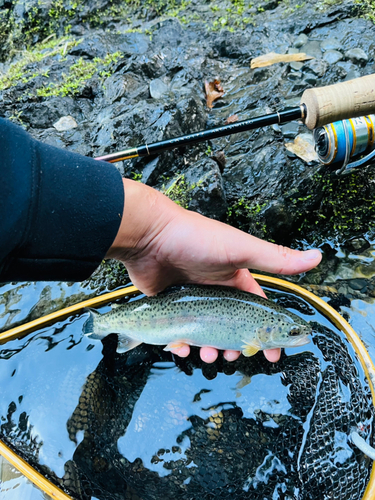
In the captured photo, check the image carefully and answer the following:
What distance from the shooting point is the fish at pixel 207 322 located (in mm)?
2533

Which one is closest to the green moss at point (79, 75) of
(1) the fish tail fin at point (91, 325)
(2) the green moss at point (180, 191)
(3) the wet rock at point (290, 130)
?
(2) the green moss at point (180, 191)

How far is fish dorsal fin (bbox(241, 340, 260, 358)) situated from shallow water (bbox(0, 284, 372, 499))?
0.22 metres

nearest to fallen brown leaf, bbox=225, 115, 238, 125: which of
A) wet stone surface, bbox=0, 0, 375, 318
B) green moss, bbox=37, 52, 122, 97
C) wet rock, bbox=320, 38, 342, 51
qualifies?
wet stone surface, bbox=0, 0, 375, 318

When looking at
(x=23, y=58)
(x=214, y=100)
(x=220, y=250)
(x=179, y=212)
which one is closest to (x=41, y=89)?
(x=23, y=58)

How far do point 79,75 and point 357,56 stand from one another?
3402 mm

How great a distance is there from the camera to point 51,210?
2.07 metres

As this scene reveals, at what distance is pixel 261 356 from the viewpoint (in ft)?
8.95

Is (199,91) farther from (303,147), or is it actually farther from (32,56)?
(32,56)

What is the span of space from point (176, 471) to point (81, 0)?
673 centimetres

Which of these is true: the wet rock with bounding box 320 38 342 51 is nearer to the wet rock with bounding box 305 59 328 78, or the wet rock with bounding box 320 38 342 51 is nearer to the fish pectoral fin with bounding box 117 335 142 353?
the wet rock with bounding box 305 59 328 78

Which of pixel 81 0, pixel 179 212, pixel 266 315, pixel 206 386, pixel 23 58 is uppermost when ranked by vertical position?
pixel 81 0

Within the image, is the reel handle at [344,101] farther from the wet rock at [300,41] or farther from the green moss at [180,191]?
the wet rock at [300,41]

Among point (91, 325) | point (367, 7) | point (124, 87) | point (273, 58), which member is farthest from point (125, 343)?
point (367, 7)

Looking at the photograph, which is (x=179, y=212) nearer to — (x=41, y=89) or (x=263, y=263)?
(x=263, y=263)
